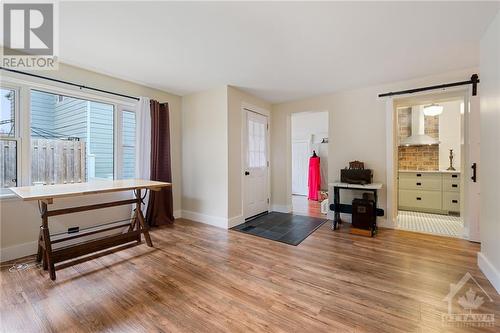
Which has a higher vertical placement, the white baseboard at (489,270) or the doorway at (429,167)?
the doorway at (429,167)

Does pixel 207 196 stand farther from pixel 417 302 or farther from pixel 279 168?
pixel 417 302

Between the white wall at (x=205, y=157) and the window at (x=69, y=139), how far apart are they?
1.30m

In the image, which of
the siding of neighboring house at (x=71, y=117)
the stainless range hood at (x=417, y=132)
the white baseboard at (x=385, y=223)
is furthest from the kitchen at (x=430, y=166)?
the siding of neighboring house at (x=71, y=117)

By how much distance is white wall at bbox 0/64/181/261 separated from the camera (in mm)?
2518

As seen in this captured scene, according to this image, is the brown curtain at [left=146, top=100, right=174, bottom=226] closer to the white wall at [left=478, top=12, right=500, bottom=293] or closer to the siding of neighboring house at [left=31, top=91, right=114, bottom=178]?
the siding of neighboring house at [left=31, top=91, right=114, bottom=178]

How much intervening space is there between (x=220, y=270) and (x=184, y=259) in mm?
531

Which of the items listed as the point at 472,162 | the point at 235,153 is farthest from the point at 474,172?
the point at 235,153

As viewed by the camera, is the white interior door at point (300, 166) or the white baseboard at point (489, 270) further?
the white interior door at point (300, 166)

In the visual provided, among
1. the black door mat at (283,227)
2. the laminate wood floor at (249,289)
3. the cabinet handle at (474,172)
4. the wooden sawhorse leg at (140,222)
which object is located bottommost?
the laminate wood floor at (249,289)

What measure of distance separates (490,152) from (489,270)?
1127mm

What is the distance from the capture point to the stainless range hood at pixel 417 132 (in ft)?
16.6

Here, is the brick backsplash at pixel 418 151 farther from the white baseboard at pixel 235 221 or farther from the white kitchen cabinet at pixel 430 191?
the white baseboard at pixel 235 221

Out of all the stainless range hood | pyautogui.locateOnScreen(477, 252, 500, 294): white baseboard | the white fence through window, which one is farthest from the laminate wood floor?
the stainless range hood

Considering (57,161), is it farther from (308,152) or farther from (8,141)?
(308,152)
